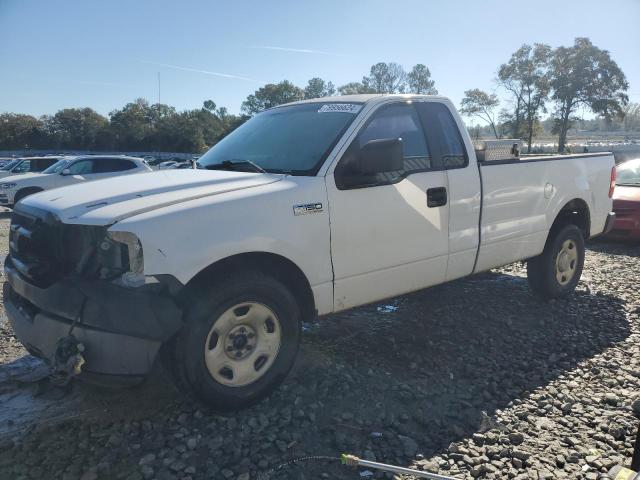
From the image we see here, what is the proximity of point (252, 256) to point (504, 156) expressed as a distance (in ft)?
9.71

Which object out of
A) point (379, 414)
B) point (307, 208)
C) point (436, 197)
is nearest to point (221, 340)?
point (307, 208)

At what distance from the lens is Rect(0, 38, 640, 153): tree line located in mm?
57062

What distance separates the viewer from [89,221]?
2670 millimetres

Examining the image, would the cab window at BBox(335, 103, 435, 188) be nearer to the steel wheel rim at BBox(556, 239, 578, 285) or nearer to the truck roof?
the truck roof

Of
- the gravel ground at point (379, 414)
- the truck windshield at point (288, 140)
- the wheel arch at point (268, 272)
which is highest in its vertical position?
the truck windshield at point (288, 140)

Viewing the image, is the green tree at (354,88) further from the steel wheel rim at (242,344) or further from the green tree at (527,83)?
the steel wheel rim at (242,344)

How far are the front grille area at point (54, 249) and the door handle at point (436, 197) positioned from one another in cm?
236

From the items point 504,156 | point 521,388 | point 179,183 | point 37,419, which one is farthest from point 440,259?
point 37,419

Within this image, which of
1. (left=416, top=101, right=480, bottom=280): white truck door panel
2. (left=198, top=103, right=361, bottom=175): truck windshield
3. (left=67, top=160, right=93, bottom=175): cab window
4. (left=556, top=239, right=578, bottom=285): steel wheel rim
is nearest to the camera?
(left=198, top=103, right=361, bottom=175): truck windshield

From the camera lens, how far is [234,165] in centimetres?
369

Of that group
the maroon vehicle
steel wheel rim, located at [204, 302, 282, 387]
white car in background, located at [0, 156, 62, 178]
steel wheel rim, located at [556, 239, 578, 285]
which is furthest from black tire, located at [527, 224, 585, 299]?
white car in background, located at [0, 156, 62, 178]

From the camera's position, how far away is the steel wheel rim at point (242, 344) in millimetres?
2883

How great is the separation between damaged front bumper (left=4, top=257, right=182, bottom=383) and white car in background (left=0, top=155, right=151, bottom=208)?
12.4 meters

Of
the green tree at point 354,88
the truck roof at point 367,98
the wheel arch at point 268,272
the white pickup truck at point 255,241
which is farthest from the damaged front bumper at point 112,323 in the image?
the green tree at point 354,88
